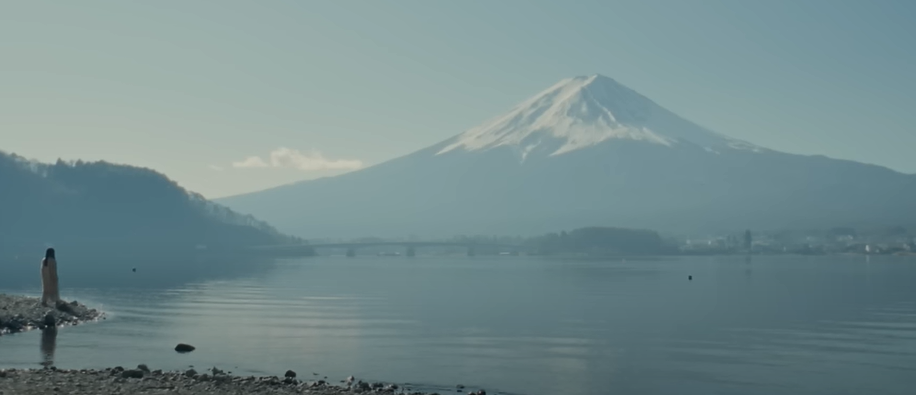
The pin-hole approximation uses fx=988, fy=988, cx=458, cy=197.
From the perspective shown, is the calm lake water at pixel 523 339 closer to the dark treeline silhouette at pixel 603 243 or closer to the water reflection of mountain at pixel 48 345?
the water reflection of mountain at pixel 48 345

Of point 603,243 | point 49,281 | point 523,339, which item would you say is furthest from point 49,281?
point 603,243

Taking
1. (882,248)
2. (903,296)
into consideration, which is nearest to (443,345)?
(903,296)

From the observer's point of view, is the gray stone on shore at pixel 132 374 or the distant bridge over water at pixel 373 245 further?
the distant bridge over water at pixel 373 245

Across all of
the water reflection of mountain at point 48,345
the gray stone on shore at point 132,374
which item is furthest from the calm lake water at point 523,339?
the gray stone on shore at point 132,374

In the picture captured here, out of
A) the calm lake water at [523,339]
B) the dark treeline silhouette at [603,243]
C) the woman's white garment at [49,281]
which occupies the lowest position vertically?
the calm lake water at [523,339]

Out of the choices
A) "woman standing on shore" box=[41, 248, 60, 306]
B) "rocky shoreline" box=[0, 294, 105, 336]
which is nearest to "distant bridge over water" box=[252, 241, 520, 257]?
"rocky shoreline" box=[0, 294, 105, 336]

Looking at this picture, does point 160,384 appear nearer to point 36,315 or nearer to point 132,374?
point 132,374

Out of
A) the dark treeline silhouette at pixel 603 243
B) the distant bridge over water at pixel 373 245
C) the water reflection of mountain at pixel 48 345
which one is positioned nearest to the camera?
the water reflection of mountain at pixel 48 345

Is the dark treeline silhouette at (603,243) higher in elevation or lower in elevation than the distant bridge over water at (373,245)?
higher
